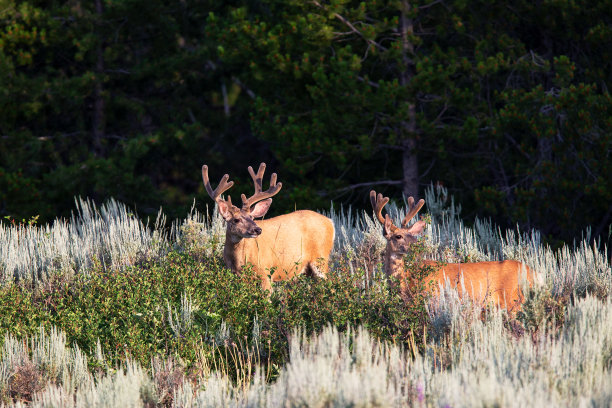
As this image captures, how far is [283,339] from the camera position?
6.47m

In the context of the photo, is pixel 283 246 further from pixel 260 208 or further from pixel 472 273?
pixel 472 273

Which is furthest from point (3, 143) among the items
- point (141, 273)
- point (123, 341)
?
point (123, 341)

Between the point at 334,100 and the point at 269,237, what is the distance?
19.0ft

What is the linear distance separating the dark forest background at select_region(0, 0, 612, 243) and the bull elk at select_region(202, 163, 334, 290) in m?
4.47

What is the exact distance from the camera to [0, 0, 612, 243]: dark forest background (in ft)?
40.1

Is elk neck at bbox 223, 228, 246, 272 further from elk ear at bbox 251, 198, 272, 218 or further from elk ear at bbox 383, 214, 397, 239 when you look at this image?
elk ear at bbox 383, 214, 397, 239

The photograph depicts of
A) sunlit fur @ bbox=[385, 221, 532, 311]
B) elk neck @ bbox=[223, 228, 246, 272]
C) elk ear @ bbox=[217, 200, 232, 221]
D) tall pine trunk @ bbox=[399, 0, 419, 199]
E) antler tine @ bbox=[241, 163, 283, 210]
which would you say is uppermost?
tall pine trunk @ bbox=[399, 0, 419, 199]

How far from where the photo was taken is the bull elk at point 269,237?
766cm

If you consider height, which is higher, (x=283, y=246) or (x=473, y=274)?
(x=283, y=246)

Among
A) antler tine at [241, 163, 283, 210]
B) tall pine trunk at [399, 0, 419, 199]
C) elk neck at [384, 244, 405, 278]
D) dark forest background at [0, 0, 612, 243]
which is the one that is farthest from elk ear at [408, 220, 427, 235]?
tall pine trunk at [399, 0, 419, 199]

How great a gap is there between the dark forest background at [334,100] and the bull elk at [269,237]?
14.7 ft

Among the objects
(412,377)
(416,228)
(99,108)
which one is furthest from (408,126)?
(412,377)

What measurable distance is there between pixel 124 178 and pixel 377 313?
10474 mm

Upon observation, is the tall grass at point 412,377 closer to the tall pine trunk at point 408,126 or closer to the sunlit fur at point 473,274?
the sunlit fur at point 473,274
